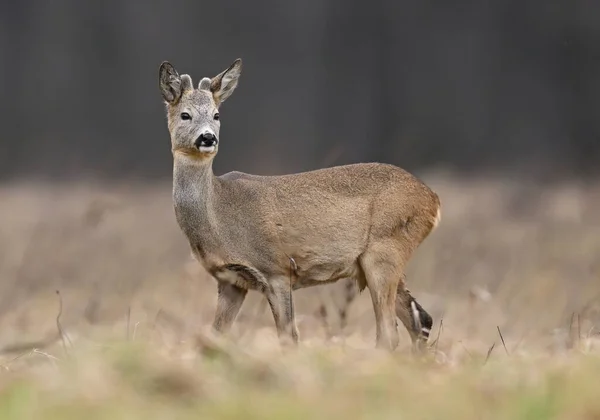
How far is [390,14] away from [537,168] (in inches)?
220

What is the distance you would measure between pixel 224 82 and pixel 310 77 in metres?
17.0

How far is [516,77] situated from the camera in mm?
25094

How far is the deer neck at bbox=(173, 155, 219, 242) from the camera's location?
349 inches

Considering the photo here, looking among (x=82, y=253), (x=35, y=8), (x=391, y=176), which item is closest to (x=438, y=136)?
(x=35, y=8)

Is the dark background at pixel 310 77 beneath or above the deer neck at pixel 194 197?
beneath

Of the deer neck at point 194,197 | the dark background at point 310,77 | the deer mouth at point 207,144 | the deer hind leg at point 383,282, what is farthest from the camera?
the dark background at point 310,77

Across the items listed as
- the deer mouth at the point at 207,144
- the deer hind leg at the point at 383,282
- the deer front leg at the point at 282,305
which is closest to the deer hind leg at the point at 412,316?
the deer hind leg at the point at 383,282

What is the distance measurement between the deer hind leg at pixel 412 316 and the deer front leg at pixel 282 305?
745 mm

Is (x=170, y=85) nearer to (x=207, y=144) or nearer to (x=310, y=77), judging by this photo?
(x=207, y=144)

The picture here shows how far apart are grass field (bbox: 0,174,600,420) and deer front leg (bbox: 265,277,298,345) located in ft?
0.35

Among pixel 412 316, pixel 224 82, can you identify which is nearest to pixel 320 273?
pixel 412 316

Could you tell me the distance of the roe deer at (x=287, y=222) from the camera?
884 centimetres

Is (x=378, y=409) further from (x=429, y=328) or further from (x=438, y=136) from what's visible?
(x=438, y=136)

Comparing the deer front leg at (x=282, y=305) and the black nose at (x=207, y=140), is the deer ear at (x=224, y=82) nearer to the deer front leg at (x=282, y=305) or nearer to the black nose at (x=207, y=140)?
the black nose at (x=207, y=140)
